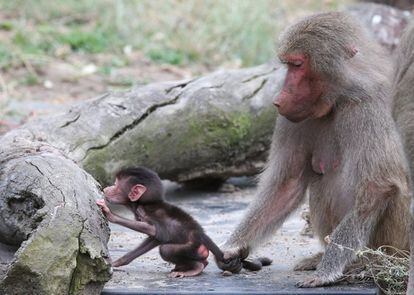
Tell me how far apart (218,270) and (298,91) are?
0.97 m

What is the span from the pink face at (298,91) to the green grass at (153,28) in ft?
18.9

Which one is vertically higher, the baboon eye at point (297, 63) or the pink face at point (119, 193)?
the baboon eye at point (297, 63)

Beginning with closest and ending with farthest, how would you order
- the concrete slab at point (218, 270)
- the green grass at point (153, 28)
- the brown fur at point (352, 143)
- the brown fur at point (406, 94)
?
the brown fur at point (406, 94) → the concrete slab at point (218, 270) → the brown fur at point (352, 143) → the green grass at point (153, 28)

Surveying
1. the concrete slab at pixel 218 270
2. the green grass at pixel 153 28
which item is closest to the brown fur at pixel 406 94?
the concrete slab at pixel 218 270

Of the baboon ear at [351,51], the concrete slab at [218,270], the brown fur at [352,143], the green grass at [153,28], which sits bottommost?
the concrete slab at [218,270]

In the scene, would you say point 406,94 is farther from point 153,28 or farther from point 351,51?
point 153,28

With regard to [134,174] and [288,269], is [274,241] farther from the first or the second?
[134,174]

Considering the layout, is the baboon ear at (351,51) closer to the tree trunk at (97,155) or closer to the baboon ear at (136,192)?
the baboon ear at (136,192)

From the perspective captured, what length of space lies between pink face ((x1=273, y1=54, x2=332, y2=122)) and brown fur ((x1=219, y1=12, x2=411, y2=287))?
0.07ft

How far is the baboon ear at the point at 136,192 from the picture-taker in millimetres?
4910

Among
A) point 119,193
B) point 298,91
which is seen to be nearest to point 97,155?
point 119,193

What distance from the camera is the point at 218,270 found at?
5.12 metres

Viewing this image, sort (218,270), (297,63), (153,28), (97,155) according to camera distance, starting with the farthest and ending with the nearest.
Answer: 1. (153,28)
2. (97,155)
3. (218,270)
4. (297,63)

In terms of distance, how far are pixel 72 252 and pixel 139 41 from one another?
731 cm
